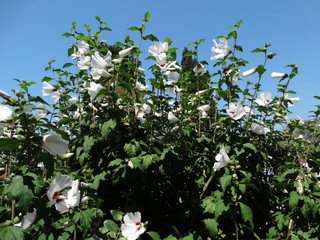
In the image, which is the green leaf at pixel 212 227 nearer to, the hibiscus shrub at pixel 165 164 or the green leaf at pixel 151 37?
the hibiscus shrub at pixel 165 164

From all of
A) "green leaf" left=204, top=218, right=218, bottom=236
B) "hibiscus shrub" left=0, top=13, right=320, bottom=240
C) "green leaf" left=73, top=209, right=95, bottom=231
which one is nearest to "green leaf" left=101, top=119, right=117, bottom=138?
"hibiscus shrub" left=0, top=13, right=320, bottom=240

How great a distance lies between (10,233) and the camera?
1528 millimetres

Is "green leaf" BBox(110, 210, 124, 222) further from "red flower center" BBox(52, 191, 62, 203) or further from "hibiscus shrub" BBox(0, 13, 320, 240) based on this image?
"red flower center" BBox(52, 191, 62, 203)

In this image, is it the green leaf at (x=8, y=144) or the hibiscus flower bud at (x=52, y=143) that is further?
the hibiscus flower bud at (x=52, y=143)

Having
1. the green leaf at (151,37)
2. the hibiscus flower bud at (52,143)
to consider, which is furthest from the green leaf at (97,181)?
the green leaf at (151,37)

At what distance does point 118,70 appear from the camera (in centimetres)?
258

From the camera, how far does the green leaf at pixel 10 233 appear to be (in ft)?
4.93

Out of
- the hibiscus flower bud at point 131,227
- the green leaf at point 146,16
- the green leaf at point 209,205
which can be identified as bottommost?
the hibiscus flower bud at point 131,227

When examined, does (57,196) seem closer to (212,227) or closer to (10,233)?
(10,233)

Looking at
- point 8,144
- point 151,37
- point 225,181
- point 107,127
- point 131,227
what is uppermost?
point 151,37

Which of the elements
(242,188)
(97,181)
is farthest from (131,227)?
(242,188)

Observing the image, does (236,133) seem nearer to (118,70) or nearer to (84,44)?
(118,70)

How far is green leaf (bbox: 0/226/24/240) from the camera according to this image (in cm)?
150

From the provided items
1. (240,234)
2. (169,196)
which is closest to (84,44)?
(169,196)
